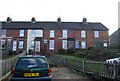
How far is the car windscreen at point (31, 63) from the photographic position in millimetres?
7084

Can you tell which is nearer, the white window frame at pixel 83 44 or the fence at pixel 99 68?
the fence at pixel 99 68

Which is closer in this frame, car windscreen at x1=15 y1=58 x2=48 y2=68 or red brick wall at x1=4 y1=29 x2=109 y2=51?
car windscreen at x1=15 y1=58 x2=48 y2=68

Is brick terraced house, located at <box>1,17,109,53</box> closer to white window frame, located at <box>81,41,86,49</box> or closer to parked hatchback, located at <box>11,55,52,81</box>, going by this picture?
white window frame, located at <box>81,41,86,49</box>

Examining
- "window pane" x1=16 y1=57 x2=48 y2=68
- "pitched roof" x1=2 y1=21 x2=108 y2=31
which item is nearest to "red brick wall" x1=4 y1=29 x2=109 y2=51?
"pitched roof" x1=2 y1=21 x2=108 y2=31

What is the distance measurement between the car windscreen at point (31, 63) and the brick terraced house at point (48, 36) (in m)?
30.9

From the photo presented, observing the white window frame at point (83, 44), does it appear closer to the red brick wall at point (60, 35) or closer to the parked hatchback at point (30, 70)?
the red brick wall at point (60, 35)

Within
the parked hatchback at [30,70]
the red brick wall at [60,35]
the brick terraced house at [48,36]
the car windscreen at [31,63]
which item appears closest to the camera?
the parked hatchback at [30,70]

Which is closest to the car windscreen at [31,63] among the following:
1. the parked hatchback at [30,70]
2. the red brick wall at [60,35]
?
the parked hatchback at [30,70]

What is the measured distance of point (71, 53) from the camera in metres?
31.9

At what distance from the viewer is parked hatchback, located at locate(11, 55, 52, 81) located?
271 inches

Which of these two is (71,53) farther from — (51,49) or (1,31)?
(1,31)

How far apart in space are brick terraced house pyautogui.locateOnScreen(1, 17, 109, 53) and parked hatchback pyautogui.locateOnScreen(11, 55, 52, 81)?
3095 centimetres

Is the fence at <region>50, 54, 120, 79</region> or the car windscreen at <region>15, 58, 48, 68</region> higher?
the car windscreen at <region>15, 58, 48, 68</region>

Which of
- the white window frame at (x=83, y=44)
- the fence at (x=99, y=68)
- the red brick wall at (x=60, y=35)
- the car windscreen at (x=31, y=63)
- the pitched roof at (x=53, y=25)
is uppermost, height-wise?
the pitched roof at (x=53, y=25)
